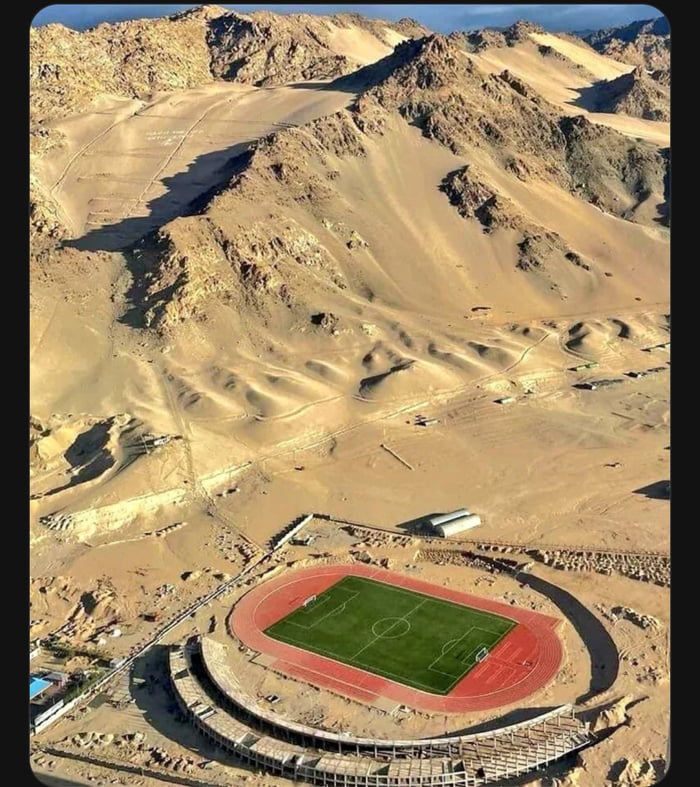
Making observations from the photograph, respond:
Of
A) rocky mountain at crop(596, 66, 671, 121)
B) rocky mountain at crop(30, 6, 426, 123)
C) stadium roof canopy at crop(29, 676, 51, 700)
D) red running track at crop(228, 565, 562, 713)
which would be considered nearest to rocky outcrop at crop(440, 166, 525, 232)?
rocky mountain at crop(30, 6, 426, 123)

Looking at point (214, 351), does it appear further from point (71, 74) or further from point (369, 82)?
point (71, 74)

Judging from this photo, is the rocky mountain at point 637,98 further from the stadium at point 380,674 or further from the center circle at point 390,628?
the center circle at point 390,628

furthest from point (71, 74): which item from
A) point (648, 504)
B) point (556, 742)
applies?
point (556, 742)

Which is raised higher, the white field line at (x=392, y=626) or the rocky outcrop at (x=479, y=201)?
the rocky outcrop at (x=479, y=201)

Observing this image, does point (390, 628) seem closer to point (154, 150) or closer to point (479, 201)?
point (479, 201)

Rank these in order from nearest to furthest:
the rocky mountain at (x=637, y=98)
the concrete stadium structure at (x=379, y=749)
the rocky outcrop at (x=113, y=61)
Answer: the concrete stadium structure at (x=379, y=749), the rocky outcrop at (x=113, y=61), the rocky mountain at (x=637, y=98)

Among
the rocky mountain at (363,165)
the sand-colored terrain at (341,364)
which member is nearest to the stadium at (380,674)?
the sand-colored terrain at (341,364)

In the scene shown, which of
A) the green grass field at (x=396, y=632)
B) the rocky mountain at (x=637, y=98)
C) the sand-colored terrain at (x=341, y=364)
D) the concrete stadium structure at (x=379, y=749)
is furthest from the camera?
the rocky mountain at (x=637, y=98)

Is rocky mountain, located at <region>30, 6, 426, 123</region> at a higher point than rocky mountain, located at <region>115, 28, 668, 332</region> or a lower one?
higher

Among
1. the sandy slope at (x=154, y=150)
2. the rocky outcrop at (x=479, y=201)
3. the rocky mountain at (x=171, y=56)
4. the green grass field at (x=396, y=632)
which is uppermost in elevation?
the rocky mountain at (x=171, y=56)

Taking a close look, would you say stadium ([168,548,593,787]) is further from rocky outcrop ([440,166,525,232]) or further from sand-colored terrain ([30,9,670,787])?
rocky outcrop ([440,166,525,232])
